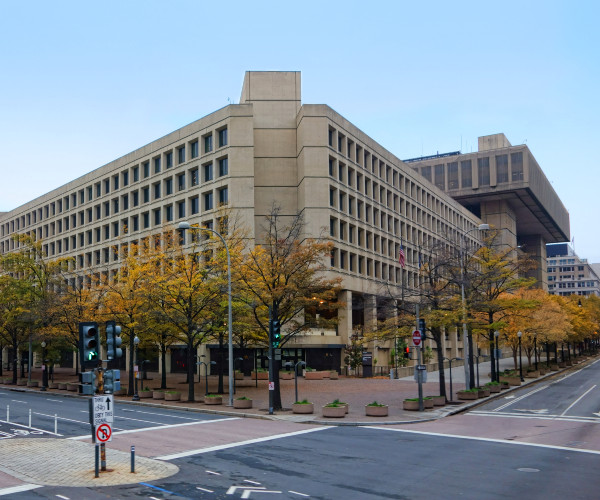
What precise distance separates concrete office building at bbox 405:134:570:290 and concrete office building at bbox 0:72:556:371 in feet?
103

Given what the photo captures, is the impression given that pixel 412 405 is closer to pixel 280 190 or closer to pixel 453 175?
pixel 280 190

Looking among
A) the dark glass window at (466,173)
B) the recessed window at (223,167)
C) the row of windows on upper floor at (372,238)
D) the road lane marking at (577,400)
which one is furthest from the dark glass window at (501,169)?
the road lane marking at (577,400)

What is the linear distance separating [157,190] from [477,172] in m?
66.1

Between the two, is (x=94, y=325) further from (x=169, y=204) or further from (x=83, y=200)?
(x=83, y=200)

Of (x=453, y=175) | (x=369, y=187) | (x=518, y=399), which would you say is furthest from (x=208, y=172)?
(x=453, y=175)

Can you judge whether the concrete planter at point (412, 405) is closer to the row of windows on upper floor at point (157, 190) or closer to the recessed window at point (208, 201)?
the row of windows on upper floor at point (157, 190)

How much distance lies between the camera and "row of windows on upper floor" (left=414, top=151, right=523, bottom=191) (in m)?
113

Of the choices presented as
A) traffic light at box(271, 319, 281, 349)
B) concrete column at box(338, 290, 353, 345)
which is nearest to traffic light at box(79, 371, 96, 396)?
traffic light at box(271, 319, 281, 349)

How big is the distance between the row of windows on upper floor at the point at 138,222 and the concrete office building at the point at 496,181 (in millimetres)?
59412

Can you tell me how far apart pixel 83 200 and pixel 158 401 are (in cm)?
5637

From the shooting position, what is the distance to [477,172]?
115 metres

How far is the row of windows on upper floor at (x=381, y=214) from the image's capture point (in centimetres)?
6588

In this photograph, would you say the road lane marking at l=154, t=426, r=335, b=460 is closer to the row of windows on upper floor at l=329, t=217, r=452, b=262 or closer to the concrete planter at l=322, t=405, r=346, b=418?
the concrete planter at l=322, t=405, r=346, b=418

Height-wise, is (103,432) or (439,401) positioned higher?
(103,432)
